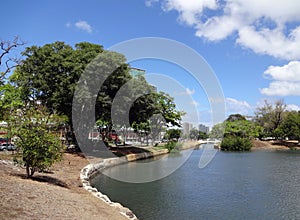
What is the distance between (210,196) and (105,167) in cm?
1304

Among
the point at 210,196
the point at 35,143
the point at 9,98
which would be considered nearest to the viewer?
the point at 35,143

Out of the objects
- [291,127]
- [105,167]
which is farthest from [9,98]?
[291,127]

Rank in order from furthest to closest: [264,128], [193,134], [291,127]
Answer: [193,134] → [264,128] → [291,127]

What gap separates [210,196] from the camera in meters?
16.2

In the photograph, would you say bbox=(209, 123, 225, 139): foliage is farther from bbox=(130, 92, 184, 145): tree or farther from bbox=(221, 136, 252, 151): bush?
bbox=(130, 92, 184, 145): tree

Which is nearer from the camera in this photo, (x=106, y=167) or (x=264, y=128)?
(x=106, y=167)

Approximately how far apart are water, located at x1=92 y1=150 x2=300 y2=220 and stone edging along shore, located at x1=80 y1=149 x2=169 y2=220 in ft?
2.82

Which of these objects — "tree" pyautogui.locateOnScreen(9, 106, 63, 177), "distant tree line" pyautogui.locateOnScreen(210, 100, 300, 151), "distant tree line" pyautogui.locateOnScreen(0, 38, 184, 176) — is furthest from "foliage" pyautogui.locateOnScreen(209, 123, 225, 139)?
"tree" pyautogui.locateOnScreen(9, 106, 63, 177)

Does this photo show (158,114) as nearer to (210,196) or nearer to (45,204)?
(210,196)

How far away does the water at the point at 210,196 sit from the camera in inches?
512

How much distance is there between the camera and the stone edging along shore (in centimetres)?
1176

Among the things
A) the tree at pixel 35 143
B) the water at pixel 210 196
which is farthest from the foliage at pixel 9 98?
the tree at pixel 35 143

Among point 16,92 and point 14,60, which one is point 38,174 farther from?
point 16,92

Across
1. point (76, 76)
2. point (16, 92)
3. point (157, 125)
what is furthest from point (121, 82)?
point (157, 125)
